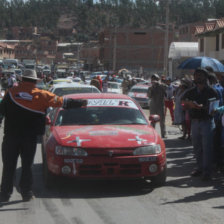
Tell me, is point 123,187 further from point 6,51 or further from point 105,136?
point 6,51

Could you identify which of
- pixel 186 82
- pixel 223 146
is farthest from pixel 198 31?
pixel 223 146

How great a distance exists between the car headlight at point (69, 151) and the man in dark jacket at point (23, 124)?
52cm

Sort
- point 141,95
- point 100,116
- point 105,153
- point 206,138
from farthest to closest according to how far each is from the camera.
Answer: point 141,95 < point 100,116 < point 206,138 < point 105,153

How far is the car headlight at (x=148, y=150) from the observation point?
7.23 meters

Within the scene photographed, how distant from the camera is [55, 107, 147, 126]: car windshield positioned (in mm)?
8312

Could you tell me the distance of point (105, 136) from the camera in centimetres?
747

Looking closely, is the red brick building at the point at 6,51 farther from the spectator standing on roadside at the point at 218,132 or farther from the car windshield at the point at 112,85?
the spectator standing on roadside at the point at 218,132

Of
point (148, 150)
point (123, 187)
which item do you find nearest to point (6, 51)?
point (123, 187)

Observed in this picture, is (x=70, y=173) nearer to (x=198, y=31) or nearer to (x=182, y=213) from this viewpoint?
(x=182, y=213)

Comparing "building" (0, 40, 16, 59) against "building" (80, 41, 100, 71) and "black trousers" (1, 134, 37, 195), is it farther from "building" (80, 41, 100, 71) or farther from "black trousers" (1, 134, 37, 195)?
"black trousers" (1, 134, 37, 195)

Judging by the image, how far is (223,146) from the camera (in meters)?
8.78

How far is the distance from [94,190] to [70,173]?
53 centimetres

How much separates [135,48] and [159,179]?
326 feet

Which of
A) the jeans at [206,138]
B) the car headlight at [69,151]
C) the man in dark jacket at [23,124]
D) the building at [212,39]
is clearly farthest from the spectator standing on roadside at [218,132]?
the building at [212,39]
